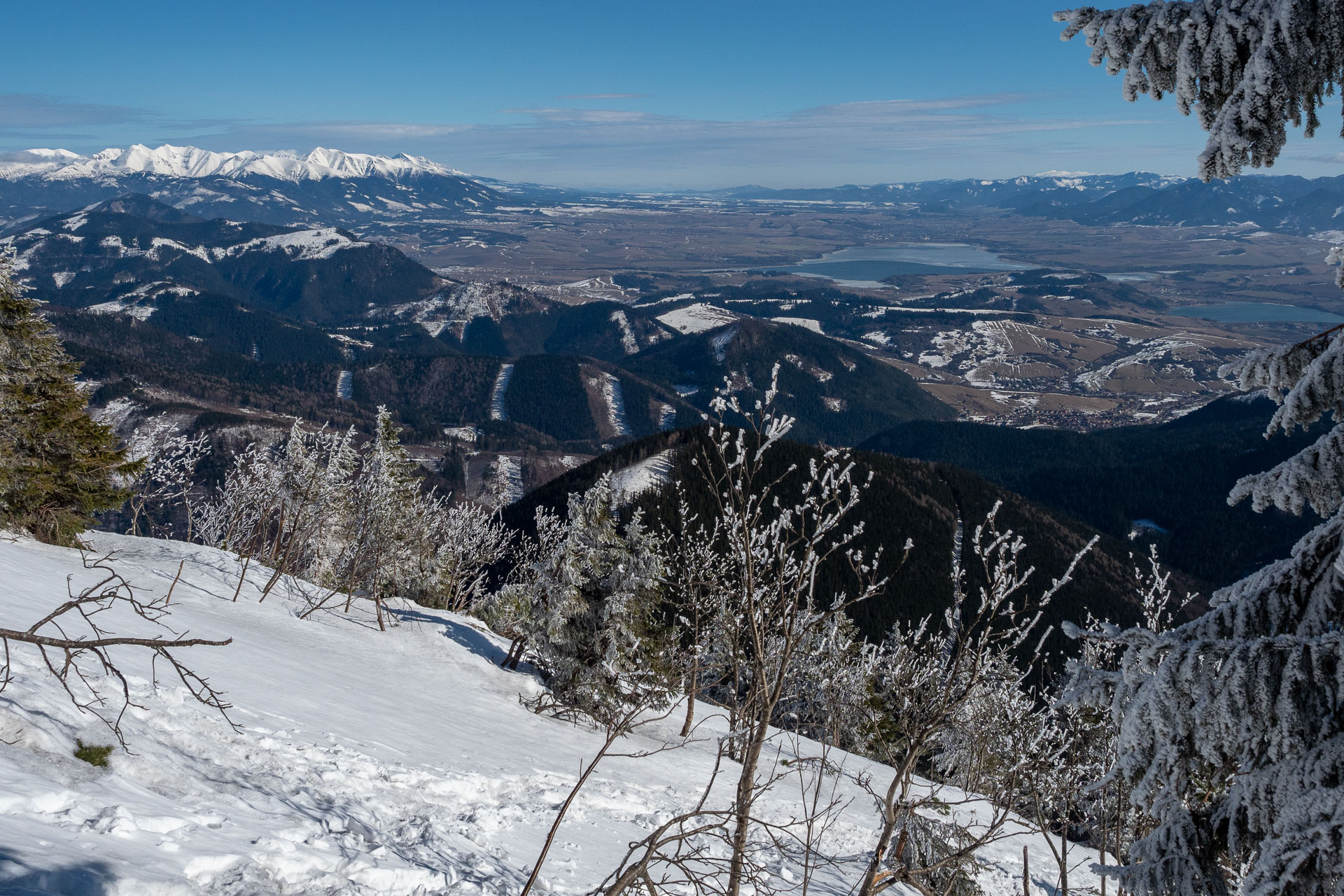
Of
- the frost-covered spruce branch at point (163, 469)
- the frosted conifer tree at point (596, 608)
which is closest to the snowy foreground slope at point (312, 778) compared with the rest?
the frosted conifer tree at point (596, 608)

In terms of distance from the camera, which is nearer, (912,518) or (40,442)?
(40,442)

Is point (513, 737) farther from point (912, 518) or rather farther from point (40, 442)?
point (912, 518)

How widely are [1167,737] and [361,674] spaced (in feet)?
58.8

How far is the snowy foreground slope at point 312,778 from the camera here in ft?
21.8

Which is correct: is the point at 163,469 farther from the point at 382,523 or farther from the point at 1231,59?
the point at 1231,59

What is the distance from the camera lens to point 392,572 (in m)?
28.9

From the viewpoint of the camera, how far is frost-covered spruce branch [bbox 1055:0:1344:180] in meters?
3.84

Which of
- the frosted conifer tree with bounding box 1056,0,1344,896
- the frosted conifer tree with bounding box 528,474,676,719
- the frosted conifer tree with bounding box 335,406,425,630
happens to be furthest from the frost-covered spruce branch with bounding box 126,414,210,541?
the frosted conifer tree with bounding box 1056,0,1344,896

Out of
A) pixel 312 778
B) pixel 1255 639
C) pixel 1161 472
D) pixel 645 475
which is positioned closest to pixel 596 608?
pixel 312 778

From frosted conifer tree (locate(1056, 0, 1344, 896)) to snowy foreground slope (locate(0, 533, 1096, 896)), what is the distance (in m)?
6.56

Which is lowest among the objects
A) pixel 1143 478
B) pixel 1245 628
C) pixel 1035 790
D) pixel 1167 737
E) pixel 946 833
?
pixel 1143 478

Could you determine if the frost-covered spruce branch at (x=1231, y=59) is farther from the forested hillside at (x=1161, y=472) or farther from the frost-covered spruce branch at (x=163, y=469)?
the forested hillside at (x=1161, y=472)

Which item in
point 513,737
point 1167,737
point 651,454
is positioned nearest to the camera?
point 1167,737

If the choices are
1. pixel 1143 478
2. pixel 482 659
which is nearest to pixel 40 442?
pixel 482 659
